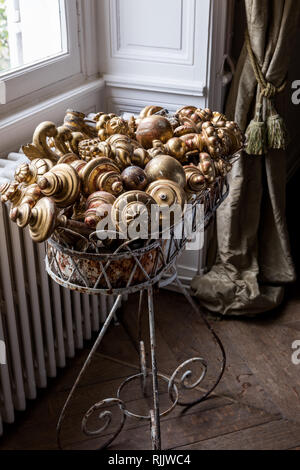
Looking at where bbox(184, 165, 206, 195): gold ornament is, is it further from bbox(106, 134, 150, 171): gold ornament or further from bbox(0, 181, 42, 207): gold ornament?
bbox(0, 181, 42, 207): gold ornament

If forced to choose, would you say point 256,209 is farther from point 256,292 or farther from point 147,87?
point 147,87

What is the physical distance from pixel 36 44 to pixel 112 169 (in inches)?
36.7

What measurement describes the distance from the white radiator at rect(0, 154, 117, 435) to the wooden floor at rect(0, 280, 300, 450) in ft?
0.29

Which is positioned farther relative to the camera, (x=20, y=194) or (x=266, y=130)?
(x=266, y=130)

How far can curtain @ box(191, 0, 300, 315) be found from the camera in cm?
210

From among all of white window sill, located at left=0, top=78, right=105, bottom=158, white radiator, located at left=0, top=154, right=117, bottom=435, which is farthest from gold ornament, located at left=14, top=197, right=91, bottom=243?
white window sill, located at left=0, top=78, right=105, bottom=158

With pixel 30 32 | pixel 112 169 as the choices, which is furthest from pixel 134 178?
pixel 30 32

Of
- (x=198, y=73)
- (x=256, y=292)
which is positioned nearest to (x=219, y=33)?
(x=198, y=73)

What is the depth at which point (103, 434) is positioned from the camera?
1.77 metres

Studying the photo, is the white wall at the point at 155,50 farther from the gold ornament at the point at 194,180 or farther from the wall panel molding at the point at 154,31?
the gold ornament at the point at 194,180

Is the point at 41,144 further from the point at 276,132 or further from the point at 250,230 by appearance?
the point at 250,230

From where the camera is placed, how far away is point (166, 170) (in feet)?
3.82
